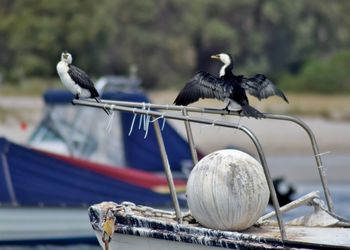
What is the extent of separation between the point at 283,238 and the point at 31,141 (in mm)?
12667

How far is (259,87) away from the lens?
11.7 m

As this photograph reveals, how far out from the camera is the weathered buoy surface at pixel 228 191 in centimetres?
1158

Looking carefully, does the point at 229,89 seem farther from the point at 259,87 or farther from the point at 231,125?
the point at 231,125

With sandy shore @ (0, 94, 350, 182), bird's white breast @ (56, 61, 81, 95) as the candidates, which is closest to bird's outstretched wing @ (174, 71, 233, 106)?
bird's white breast @ (56, 61, 81, 95)

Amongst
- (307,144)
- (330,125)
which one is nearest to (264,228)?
(307,144)

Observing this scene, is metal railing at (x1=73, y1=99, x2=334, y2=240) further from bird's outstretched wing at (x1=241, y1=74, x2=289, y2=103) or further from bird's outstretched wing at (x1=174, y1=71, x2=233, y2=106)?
bird's outstretched wing at (x1=241, y1=74, x2=289, y2=103)

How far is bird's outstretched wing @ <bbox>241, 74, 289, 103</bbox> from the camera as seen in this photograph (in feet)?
37.9

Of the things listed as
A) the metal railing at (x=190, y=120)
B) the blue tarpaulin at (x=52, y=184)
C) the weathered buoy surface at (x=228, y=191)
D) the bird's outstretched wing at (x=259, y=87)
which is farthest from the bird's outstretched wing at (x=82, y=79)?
the blue tarpaulin at (x=52, y=184)

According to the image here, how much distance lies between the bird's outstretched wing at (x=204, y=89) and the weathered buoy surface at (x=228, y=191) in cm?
62

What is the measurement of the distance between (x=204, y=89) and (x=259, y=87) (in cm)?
52

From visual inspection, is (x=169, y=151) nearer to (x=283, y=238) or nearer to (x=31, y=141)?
(x=31, y=141)

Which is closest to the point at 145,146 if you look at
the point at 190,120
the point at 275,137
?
the point at 190,120

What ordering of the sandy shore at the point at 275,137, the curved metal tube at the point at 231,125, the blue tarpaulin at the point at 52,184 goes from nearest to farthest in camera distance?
the curved metal tube at the point at 231,125, the blue tarpaulin at the point at 52,184, the sandy shore at the point at 275,137

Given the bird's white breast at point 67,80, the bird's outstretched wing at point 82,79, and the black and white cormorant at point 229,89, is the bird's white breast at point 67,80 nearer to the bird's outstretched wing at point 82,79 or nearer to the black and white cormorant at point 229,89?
the bird's outstretched wing at point 82,79
